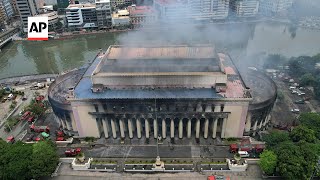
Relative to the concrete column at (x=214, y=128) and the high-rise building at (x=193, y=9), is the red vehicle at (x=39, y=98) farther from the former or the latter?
the high-rise building at (x=193, y=9)

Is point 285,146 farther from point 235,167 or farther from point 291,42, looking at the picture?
point 291,42

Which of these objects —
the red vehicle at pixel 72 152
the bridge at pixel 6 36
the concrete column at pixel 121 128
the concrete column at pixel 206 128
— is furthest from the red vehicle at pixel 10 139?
the bridge at pixel 6 36

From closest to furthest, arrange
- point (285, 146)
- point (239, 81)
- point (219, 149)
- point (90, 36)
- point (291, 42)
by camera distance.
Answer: point (285, 146) → point (219, 149) → point (239, 81) → point (291, 42) → point (90, 36)

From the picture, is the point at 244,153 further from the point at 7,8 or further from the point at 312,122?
the point at 7,8

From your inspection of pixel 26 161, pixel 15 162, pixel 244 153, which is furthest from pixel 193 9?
pixel 15 162

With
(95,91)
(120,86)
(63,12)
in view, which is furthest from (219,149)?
(63,12)
